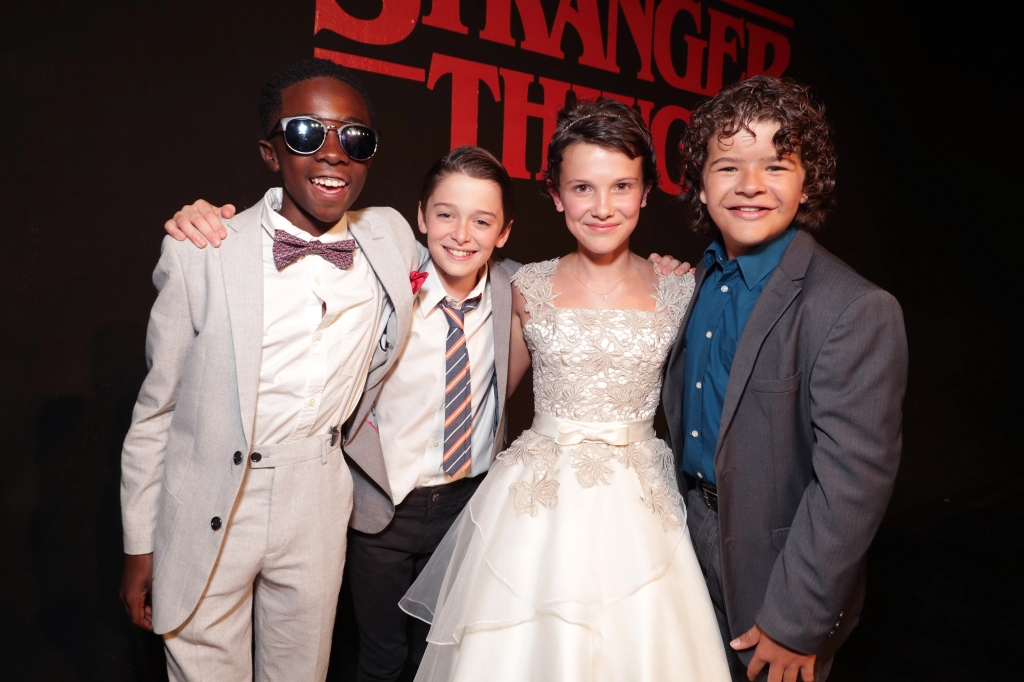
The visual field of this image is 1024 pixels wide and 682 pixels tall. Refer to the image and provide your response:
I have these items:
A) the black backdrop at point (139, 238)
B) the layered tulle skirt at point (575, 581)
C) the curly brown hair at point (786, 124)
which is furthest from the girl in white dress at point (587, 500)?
the black backdrop at point (139, 238)

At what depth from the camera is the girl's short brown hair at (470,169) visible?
6.03 feet

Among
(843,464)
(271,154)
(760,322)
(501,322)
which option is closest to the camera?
(843,464)

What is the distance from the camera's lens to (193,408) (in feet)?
4.77

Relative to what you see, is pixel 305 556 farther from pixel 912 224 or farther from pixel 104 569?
pixel 912 224

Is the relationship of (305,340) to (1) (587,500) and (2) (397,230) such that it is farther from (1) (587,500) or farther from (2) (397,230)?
(1) (587,500)

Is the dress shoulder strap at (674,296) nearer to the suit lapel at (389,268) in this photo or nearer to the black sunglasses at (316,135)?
the suit lapel at (389,268)

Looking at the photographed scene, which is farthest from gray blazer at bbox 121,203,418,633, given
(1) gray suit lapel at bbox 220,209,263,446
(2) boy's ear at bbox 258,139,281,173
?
(2) boy's ear at bbox 258,139,281,173

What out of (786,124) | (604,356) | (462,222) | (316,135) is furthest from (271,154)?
(786,124)

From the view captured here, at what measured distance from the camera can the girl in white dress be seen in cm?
145

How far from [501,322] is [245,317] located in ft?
2.35

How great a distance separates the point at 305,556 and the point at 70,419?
1100 millimetres

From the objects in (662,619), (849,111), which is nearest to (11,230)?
(662,619)

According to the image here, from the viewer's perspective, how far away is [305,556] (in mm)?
1568

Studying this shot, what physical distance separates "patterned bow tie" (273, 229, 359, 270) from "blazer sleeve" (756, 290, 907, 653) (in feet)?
3.43
